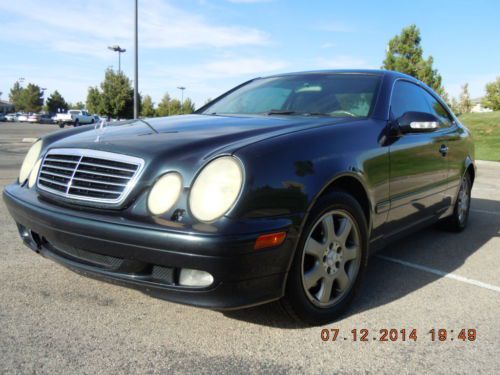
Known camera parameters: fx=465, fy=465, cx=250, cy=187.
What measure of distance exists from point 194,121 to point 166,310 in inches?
47.2

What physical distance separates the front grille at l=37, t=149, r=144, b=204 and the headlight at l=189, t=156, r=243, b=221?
1.05ft

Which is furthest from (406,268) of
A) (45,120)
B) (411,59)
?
(45,120)

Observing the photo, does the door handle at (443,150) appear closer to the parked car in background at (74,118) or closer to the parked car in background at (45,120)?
the parked car in background at (74,118)

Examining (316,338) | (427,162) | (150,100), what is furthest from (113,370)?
(150,100)

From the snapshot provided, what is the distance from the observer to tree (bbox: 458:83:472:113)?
52.6 metres

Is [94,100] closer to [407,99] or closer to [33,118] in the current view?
[33,118]

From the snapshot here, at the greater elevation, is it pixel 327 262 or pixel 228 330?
pixel 327 262

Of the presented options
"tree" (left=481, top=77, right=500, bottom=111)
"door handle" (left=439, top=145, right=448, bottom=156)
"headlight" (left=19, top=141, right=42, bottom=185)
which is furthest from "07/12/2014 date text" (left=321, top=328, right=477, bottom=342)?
"tree" (left=481, top=77, right=500, bottom=111)

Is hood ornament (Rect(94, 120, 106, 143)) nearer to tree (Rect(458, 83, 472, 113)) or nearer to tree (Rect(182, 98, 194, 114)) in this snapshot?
tree (Rect(458, 83, 472, 113))

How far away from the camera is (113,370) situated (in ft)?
6.48

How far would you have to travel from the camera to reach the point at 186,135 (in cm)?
248

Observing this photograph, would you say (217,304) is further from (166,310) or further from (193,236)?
(166,310)

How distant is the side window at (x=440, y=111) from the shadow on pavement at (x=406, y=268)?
1.10 metres

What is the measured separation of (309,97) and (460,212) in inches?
90.5
